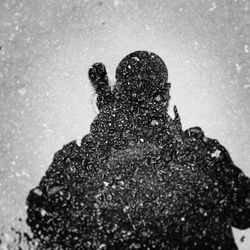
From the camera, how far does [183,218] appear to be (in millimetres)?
1147

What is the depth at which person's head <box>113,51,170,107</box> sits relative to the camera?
4.64ft

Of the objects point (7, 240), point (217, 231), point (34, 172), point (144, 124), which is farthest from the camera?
point (34, 172)

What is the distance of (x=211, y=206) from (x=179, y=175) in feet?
0.51

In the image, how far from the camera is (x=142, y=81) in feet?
4.64

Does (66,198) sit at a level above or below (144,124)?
below

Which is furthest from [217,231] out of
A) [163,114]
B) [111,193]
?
[163,114]

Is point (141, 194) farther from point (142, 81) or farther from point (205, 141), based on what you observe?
point (142, 81)

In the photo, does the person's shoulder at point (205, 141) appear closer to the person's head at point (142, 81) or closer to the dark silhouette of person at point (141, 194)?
the dark silhouette of person at point (141, 194)

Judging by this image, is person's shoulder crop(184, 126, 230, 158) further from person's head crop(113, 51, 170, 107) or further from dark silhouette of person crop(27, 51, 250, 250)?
person's head crop(113, 51, 170, 107)

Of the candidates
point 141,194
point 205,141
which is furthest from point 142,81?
point 141,194

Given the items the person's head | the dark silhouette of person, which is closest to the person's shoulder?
the dark silhouette of person

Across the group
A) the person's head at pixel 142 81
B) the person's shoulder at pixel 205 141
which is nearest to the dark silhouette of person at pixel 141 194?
the person's shoulder at pixel 205 141

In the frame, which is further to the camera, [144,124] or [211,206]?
[144,124]

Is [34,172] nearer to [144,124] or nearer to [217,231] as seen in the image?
[144,124]
